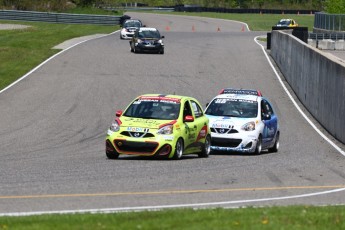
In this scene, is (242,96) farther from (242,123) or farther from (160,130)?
(160,130)

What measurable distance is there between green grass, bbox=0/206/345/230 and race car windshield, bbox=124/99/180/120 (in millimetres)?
9050

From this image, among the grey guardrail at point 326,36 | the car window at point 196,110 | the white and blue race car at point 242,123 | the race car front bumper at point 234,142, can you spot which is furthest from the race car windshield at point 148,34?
the car window at point 196,110

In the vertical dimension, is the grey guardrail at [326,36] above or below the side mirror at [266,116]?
below

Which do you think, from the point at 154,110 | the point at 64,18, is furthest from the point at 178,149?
the point at 64,18

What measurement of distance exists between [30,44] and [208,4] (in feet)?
349

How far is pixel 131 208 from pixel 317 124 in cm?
2046

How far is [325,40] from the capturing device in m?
65.9

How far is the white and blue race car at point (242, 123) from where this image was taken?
2302 centimetres

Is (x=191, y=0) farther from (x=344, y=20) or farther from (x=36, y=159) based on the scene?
(x=36, y=159)

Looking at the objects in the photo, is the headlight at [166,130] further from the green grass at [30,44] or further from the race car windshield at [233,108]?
the green grass at [30,44]

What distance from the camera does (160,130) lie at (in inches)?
797

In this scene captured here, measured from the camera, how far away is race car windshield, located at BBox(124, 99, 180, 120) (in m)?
21.0

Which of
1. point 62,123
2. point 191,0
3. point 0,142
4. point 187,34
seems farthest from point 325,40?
point 191,0

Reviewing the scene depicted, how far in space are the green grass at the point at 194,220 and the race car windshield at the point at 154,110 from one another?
9.05 meters
